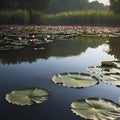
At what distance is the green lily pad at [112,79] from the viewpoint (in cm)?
296

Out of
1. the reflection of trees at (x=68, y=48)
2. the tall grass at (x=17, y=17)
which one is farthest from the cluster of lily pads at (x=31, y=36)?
Answer: the tall grass at (x=17, y=17)

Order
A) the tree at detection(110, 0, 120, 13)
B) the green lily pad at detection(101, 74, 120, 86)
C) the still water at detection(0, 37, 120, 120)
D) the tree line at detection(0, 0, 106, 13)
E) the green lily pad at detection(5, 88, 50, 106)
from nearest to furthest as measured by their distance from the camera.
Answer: the still water at detection(0, 37, 120, 120), the green lily pad at detection(5, 88, 50, 106), the green lily pad at detection(101, 74, 120, 86), the tree at detection(110, 0, 120, 13), the tree line at detection(0, 0, 106, 13)

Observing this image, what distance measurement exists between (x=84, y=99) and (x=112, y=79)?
88 centimetres

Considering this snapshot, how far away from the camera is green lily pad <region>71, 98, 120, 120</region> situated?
6.51ft

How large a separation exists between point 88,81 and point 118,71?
718 mm

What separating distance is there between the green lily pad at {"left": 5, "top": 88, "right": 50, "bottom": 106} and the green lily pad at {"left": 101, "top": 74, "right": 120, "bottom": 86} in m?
0.88

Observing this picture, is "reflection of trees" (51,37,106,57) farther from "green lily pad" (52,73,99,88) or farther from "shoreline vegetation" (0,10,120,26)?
"shoreline vegetation" (0,10,120,26)

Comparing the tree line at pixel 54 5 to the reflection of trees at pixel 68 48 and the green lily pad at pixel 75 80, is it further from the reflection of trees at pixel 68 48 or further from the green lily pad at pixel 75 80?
the green lily pad at pixel 75 80

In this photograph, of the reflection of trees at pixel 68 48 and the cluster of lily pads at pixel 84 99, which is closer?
the cluster of lily pads at pixel 84 99

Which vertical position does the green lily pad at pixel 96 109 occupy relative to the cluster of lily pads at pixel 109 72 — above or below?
below

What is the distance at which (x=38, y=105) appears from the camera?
2.30 m

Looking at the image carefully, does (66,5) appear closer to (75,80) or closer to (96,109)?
(75,80)

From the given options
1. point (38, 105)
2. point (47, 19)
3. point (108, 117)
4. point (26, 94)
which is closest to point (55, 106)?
point (38, 105)

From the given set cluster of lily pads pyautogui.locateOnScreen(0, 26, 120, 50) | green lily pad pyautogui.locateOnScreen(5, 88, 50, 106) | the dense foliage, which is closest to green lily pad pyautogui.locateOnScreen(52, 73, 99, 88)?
green lily pad pyautogui.locateOnScreen(5, 88, 50, 106)
